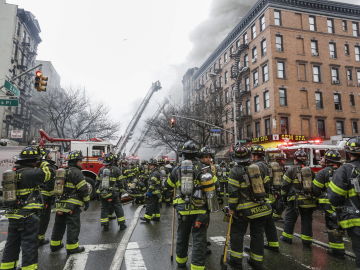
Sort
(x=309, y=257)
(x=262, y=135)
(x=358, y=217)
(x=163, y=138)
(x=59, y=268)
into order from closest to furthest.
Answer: (x=358, y=217) < (x=59, y=268) < (x=309, y=257) < (x=262, y=135) < (x=163, y=138)

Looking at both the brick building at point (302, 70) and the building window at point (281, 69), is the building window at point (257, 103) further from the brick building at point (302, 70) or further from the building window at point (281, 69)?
the building window at point (281, 69)

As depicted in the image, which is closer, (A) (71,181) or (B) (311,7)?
(A) (71,181)

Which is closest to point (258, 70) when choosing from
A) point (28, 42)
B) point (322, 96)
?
point (322, 96)

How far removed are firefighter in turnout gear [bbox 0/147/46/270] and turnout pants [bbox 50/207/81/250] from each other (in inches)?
39.5

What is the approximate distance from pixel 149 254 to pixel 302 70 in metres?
26.9

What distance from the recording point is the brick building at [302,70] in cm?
2505

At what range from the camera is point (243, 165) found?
424cm

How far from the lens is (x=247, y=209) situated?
406 cm

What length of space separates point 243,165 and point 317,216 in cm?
592

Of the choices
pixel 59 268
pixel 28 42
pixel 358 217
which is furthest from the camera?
pixel 28 42

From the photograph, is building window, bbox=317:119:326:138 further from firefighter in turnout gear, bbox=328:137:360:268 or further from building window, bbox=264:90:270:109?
firefighter in turnout gear, bbox=328:137:360:268

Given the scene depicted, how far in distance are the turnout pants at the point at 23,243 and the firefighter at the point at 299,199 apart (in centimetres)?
477

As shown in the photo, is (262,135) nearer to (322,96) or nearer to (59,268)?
(322,96)

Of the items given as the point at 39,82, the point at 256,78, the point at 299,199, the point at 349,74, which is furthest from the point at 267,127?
the point at 299,199
